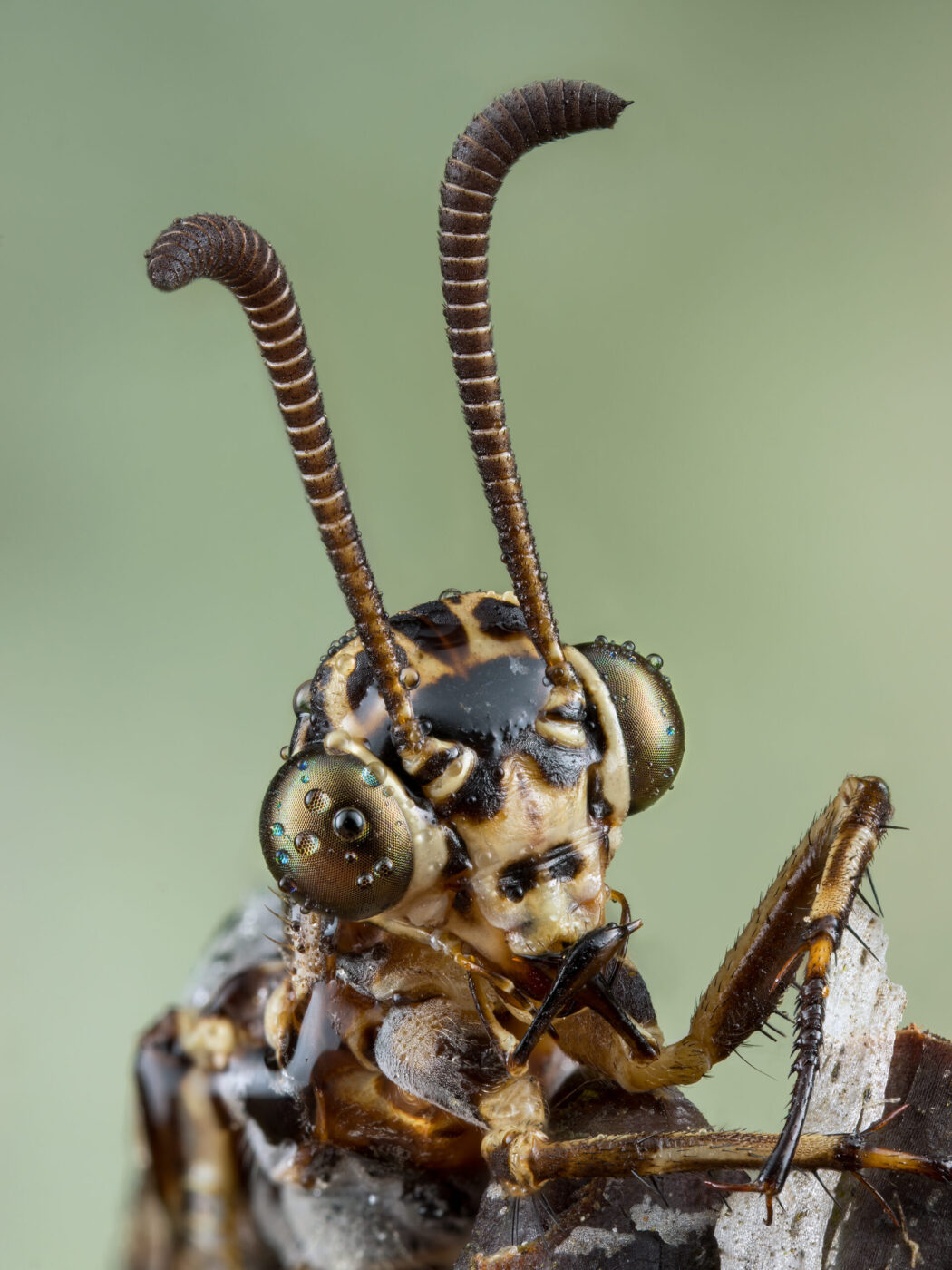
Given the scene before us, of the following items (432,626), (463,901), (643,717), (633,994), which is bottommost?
(633,994)

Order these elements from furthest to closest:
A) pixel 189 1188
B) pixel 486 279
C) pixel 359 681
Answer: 1. pixel 189 1188
2. pixel 359 681
3. pixel 486 279

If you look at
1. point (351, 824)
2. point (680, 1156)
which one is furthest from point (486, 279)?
point (680, 1156)

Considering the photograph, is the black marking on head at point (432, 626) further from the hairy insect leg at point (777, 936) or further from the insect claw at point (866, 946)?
the insect claw at point (866, 946)

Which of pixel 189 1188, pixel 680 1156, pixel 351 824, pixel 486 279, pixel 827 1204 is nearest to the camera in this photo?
pixel 680 1156

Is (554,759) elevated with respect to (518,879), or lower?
elevated

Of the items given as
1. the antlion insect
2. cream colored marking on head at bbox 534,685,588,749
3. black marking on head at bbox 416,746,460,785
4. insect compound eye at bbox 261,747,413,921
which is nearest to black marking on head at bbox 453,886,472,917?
the antlion insect

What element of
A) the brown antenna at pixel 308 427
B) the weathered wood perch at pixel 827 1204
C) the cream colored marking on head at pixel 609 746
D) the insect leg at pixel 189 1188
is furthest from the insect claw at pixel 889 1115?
the insect leg at pixel 189 1188

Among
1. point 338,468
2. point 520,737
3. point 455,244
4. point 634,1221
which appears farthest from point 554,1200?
point 455,244

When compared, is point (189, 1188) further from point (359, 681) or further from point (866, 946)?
point (866, 946)
